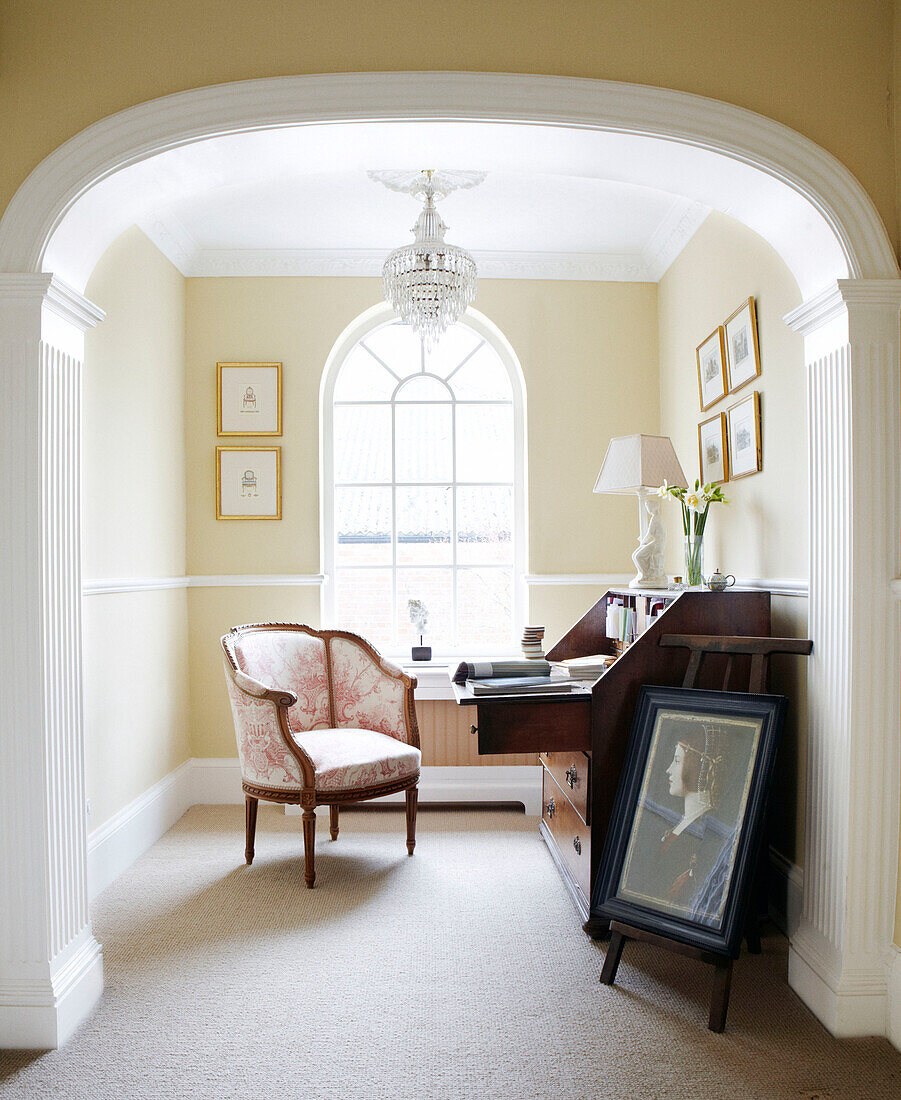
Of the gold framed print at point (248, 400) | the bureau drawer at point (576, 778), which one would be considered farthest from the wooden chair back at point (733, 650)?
the gold framed print at point (248, 400)

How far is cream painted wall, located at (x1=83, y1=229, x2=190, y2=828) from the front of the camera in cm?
326

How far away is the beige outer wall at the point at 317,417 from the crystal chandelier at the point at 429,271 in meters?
0.98

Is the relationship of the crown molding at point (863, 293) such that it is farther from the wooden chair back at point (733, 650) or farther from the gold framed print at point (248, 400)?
the gold framed print at point (248, 400)

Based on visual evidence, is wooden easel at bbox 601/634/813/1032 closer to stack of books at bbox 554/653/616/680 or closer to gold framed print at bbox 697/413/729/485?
stack of books at bbox 554/653/616/680

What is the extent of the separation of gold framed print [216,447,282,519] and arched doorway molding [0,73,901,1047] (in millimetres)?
2134

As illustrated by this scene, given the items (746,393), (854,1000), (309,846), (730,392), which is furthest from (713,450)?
(309,846)

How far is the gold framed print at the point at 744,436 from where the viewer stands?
10.1ft

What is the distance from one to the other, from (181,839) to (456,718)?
146 centimetres

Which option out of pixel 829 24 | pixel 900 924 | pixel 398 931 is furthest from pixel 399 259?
pixel 900 924

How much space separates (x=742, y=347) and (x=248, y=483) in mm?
2559

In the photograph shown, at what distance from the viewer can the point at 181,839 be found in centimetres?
382

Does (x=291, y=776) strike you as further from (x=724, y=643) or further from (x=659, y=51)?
(x=659, y=51)

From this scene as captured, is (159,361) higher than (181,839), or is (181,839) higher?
(159,361)

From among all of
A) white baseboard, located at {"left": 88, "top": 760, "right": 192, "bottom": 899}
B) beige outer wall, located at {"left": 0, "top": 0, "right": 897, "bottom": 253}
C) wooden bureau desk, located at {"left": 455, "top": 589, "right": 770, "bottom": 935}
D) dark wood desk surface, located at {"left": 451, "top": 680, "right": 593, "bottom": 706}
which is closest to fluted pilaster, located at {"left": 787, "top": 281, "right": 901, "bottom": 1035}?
beige outer wall, located at {"left": 0, "top": 0, "right": 897, "bottom": 253}
